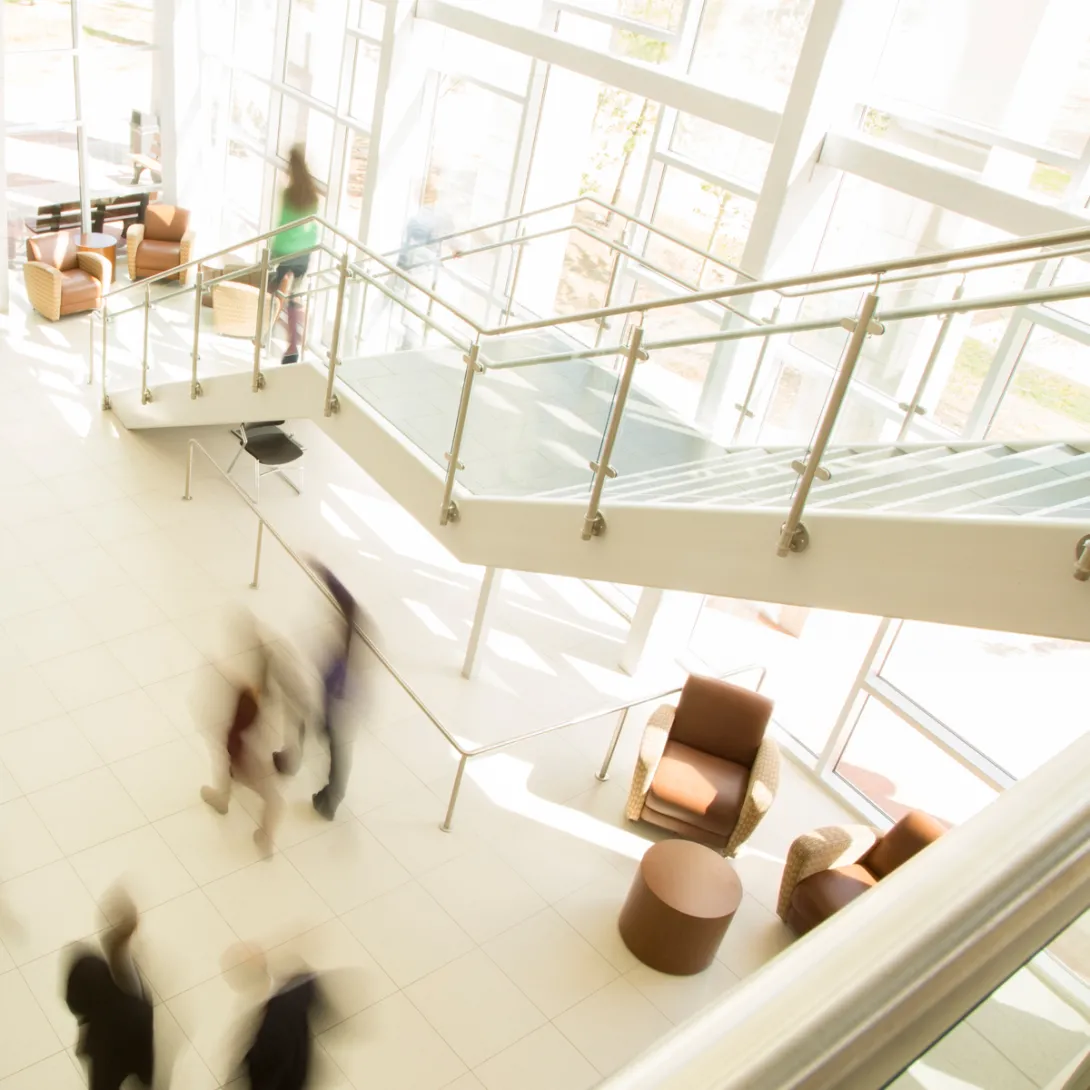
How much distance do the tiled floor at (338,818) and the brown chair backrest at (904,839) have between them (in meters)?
0.77

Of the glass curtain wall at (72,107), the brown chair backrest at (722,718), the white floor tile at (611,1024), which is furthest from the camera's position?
the glass curtain wall at (72,107)

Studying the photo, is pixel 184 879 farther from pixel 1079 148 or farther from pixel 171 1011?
pixel 1079 148

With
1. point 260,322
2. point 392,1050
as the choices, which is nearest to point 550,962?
point 392,1050

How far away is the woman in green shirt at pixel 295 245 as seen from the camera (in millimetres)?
7441

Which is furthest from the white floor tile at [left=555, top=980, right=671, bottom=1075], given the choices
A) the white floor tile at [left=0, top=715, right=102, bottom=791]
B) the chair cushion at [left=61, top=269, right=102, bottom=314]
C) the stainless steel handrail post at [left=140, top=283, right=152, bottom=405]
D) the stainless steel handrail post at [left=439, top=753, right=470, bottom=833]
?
the chair cushion at [left=61, top=269, right=102, bottom=314]

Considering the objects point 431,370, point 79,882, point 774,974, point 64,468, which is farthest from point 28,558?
point 774,974

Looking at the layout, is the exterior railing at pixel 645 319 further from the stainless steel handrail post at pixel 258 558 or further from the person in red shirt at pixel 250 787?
the person in red shirt at pixel 250 787

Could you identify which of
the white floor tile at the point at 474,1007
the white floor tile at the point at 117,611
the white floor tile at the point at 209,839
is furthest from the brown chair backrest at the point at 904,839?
the white floor tile at the point at 117,611

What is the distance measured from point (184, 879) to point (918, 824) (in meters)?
4.28

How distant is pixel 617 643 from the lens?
9.22 meters

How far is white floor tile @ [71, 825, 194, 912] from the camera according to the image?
595cm

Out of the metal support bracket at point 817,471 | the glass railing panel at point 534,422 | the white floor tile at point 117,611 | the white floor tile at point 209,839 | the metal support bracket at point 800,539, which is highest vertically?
the metal support bracket at point 817,471

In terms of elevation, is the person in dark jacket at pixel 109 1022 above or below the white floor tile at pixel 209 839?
above

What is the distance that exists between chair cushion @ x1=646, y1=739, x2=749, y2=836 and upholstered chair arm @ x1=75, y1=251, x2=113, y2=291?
9.24 meters
